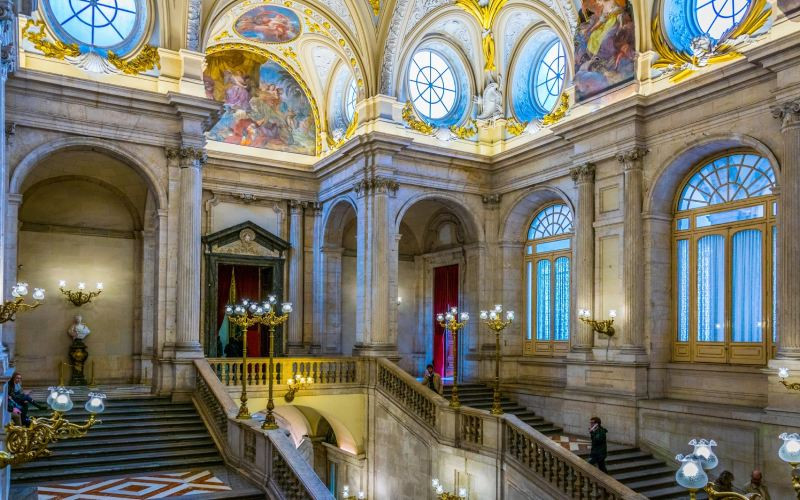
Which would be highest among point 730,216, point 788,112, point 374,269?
point 788,112

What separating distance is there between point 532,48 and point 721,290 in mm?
8941

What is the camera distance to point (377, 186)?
63.4 ft

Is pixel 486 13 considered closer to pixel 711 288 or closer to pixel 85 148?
pixel 711 288

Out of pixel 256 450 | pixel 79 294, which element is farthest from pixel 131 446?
pixel 79 294

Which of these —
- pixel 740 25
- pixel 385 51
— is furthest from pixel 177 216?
pixel 740 25

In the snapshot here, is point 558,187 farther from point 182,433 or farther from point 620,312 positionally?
point 182,433

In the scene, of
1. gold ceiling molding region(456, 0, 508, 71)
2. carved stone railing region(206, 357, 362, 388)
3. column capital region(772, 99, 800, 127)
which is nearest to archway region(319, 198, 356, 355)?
carved stone railing region(206, 357, 362, 388)

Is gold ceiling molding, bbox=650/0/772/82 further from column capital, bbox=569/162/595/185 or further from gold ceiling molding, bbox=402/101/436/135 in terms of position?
gold ceiling molding, bbox=402/101/436/135

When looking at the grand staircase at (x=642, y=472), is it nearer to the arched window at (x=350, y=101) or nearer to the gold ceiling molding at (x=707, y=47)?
the gold ceiling molding at (x=707, y=47)

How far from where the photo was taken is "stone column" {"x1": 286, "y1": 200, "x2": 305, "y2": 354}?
22.2 meters

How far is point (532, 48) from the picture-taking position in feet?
66.5

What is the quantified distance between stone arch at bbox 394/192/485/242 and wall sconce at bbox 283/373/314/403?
209 inches

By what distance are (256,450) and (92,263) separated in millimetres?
10005

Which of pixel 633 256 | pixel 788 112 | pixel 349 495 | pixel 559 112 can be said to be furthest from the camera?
pixel 349 495
